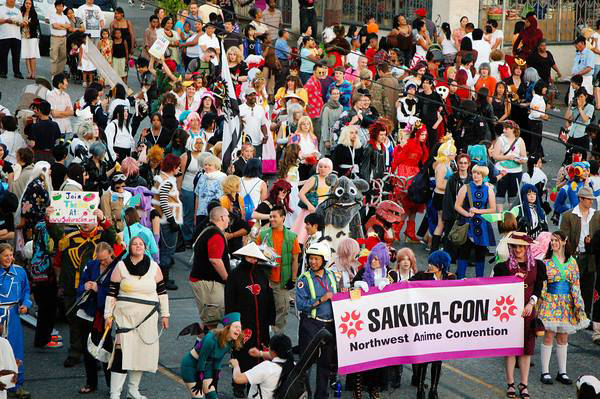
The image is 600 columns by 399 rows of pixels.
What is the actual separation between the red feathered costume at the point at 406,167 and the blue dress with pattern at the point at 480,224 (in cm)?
197

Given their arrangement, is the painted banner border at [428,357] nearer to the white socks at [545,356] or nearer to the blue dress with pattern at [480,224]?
the white socks at [545,356]

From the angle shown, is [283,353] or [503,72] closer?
[283,353]

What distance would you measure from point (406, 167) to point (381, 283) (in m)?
6.05

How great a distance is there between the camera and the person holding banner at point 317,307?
1216 centimetres

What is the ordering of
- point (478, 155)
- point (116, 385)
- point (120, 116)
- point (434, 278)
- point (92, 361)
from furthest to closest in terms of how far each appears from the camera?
point (120, 116) → point (478, 155) → point (434, 278) → point (92, 361) → point (116, 385)

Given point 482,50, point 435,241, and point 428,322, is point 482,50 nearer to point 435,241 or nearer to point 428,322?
point 435,241

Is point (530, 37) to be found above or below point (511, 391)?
above

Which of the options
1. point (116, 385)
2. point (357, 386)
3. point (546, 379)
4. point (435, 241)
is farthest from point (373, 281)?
point (435, 241)

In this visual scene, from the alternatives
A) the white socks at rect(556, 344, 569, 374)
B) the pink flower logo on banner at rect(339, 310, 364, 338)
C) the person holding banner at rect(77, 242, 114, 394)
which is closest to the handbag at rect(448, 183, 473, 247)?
the white socks at rect(556, 344, 569, 374)

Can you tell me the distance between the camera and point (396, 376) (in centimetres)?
1311

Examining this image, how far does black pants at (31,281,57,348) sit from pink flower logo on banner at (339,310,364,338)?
11.0 ft

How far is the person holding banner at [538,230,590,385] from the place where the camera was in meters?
13.4

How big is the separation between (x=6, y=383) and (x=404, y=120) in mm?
11286

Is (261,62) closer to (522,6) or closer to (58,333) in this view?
(522,6)
